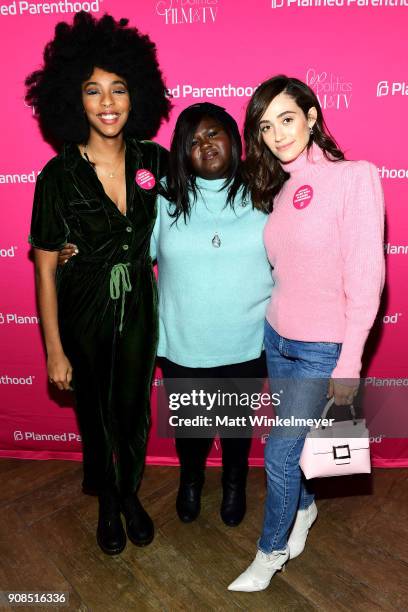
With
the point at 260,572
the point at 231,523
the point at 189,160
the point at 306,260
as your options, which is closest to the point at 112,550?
the point at 231,523

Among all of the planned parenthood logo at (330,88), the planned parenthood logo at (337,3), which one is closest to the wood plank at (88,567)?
the planned parenthood logo at (330,88)

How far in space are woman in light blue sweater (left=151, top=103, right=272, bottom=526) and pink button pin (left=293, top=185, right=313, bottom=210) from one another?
249mm

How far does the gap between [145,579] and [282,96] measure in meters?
1.95

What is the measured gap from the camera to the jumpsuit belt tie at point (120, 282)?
1.95 m

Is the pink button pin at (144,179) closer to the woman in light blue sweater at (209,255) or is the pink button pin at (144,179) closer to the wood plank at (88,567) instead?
the woman in light blue sweater at (209,255)

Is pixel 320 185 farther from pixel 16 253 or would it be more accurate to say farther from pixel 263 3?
pixel 16 253

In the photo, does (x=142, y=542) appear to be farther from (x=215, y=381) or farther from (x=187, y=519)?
(x=215, y=381)

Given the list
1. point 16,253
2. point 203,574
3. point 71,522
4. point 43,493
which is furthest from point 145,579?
point 16,253

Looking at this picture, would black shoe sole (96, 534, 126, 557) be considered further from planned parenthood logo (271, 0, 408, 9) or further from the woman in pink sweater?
planned parenthood logo (271, 0, 408, 9)

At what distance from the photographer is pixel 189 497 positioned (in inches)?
95.3

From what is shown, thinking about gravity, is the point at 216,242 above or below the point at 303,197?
below

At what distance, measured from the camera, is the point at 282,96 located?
1.70 meters

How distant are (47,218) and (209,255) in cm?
63

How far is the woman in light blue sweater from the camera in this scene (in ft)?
6.27
